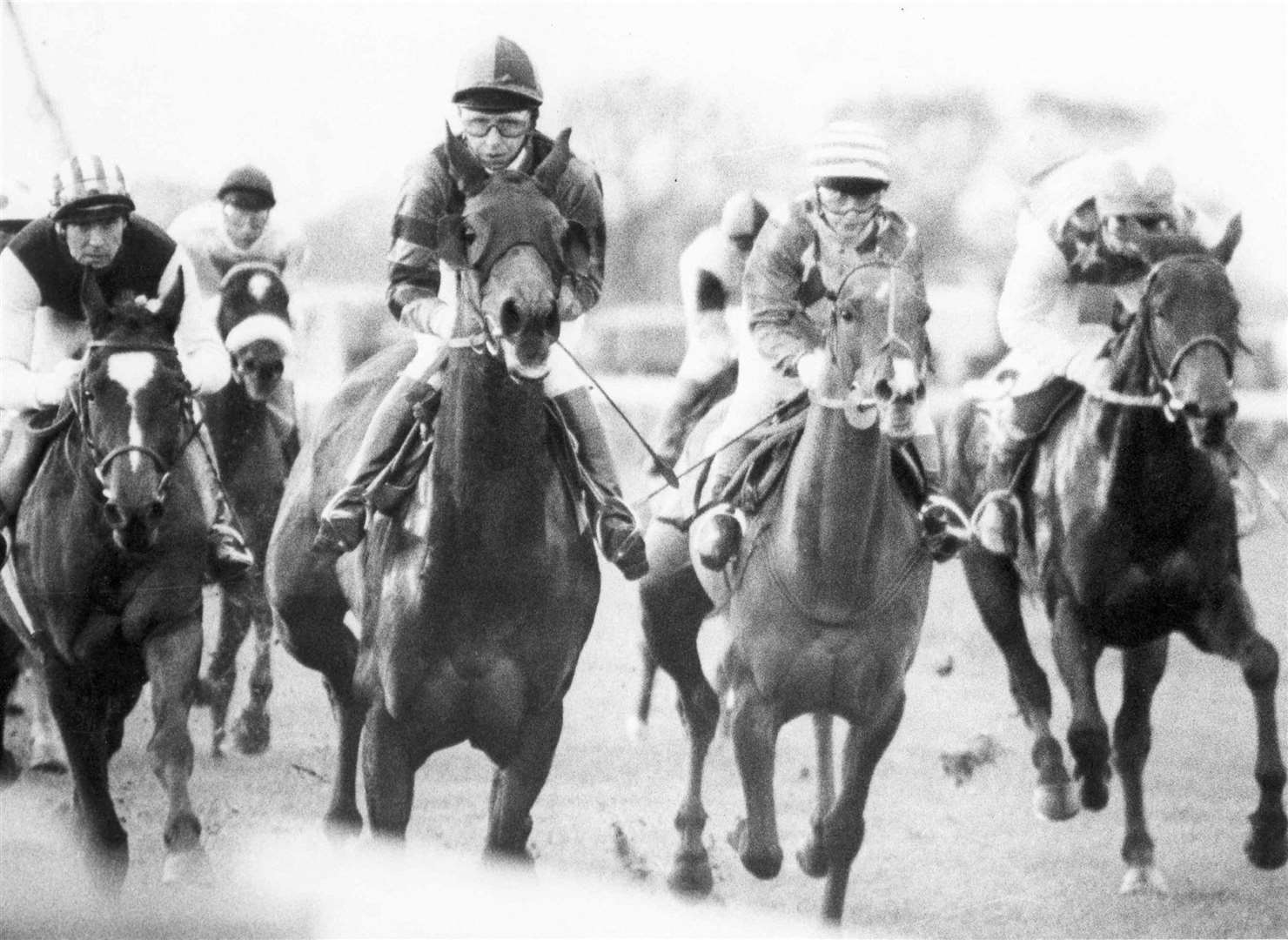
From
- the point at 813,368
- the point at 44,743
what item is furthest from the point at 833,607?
the point at 44,743

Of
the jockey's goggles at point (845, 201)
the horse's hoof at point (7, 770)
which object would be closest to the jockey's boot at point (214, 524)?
the horse's hoof at point (7, 770)

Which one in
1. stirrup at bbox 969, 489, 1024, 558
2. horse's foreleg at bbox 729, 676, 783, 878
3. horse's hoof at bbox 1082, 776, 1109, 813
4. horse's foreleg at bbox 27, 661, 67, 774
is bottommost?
horse's foreleg at bbox 27, 661, 67, 774

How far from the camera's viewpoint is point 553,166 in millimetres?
6785

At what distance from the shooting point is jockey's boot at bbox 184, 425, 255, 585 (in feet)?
27.2

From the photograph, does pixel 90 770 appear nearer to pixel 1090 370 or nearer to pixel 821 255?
pixel 821 255

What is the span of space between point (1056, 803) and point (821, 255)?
104 inches

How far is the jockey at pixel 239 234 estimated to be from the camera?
38.2 feet

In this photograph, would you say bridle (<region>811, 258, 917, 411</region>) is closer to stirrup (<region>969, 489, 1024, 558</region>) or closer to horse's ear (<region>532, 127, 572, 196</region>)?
horse's ear (<region>532, 127, 572, 196</region>)

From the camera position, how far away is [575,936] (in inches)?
300

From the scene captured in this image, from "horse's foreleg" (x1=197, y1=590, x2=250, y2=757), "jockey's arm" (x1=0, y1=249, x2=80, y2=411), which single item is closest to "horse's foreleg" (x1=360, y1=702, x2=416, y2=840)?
"jockey's arm" (x1=0, y1=249, x2=80, y2=411)

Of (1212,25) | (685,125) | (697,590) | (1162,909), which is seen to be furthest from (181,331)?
(685,125)

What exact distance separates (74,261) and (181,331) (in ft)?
1.67

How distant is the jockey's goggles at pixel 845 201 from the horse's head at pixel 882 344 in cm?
66

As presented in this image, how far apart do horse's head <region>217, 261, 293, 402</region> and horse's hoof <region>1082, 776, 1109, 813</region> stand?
4671mm
